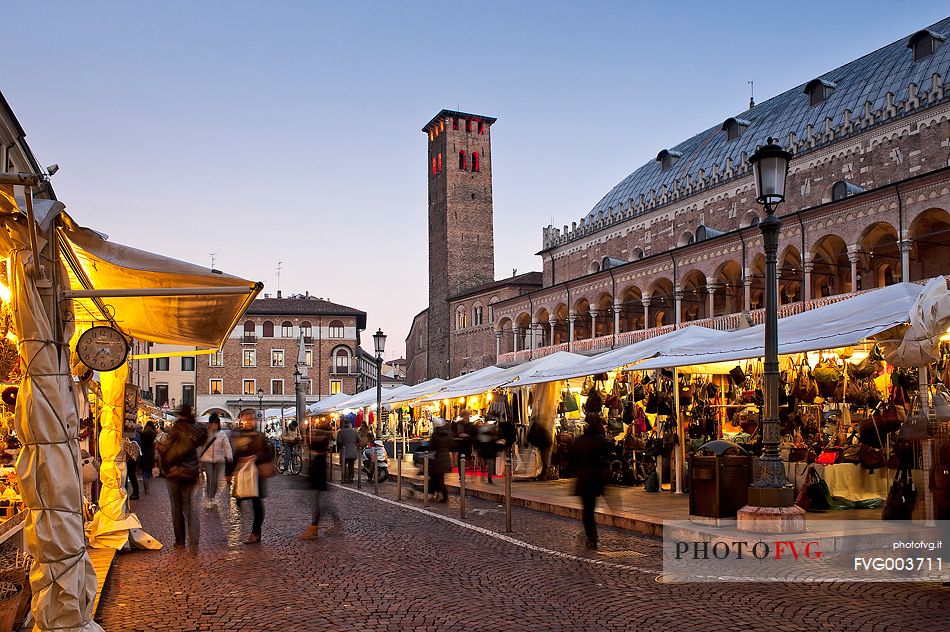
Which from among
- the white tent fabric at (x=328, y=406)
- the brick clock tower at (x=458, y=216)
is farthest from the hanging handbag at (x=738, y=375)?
the brick clock tower at (x=458, y=216)

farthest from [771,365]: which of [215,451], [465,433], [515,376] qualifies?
[465,433]

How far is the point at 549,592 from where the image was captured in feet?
24.4

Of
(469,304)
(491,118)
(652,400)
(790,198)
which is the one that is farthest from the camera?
(491,118)

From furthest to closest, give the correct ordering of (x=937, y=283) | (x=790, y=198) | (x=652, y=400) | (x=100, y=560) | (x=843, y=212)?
(x=790, y=198), (x=843, y=212), (x=652, y=400), (x=937, y=283), (x=100, y=560)

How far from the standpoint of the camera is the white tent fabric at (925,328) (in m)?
9.11

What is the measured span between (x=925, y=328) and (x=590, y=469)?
3.74 metres

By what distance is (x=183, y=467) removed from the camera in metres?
9.91

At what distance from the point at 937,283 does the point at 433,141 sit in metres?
68.9

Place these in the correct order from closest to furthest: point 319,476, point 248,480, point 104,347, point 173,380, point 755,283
→ point 104,347 < point 248,480 < point 319,476 < point 755,283 < point 173,380

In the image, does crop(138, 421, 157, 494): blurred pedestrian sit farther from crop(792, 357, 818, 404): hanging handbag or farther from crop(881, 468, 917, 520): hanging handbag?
crop(881, 468, 917, 520): hanging handbag

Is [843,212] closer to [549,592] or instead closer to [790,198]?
[790,198]

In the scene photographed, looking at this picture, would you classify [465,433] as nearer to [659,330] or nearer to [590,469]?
[590,469]

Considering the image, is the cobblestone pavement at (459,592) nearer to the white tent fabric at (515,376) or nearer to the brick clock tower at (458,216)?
the white tent fabric at (515,376)

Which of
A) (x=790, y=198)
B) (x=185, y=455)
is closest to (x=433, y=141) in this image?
(x=790, y=198)
